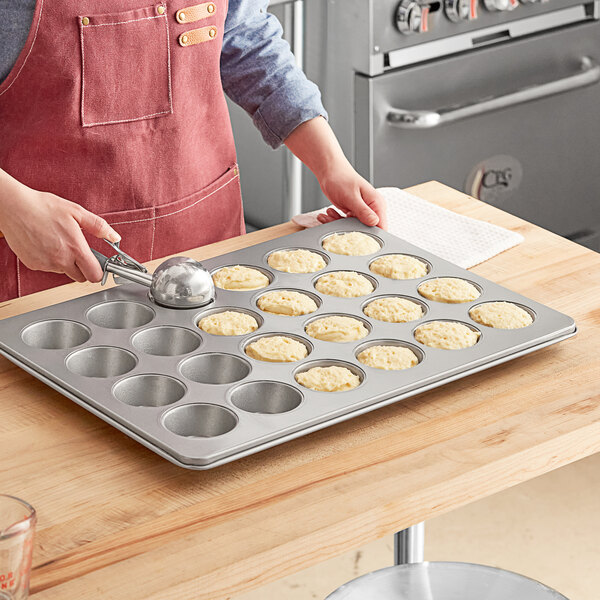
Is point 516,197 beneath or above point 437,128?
beneath

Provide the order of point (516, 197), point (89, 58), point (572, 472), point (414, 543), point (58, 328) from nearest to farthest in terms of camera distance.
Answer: point (58, 328) < point (414, 543) < point (89, 58) < point (572, 472) < point (516, 197)

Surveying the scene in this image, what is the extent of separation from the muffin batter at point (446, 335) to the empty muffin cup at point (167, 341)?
28cm

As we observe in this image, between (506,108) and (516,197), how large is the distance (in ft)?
0.98

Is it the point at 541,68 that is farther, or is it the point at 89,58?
the point at 541,68

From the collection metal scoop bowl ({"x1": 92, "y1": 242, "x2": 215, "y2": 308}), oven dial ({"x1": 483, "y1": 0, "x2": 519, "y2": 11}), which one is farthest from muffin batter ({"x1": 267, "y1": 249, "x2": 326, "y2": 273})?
oven dial ({"x1": 483, "y1": 0, "x2": 519, "y2": 11})

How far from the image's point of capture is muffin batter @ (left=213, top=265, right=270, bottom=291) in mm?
1418

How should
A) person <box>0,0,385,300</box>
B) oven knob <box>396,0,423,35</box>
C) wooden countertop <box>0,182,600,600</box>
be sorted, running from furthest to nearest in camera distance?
oven knob <box>396,0,423,35</box> < person <box>0,0,385,300</box> < wooden countertop <box>0,182,600,600</box>

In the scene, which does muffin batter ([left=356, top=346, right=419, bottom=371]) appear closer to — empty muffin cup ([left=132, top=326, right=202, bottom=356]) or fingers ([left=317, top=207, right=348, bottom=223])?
empty muffin cup ([left=132, top=326, right=202, bottom=356])

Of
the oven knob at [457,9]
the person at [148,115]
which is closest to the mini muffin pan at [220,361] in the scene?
the person at [148,115]

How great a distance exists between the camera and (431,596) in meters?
1.05

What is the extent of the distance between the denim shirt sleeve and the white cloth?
0.60 feet

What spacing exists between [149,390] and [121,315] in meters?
0.19

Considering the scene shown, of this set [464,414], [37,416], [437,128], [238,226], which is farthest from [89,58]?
[437,128]

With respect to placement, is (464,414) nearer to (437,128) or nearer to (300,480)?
(300,480)
